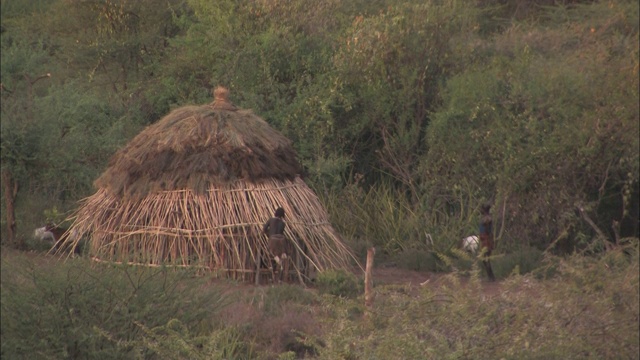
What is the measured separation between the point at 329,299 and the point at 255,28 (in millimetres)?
10620

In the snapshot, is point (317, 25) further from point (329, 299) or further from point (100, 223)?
point (329, 299)

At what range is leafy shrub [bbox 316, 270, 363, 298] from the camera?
1273 centimetres

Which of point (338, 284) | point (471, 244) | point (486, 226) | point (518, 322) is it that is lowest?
point (471, 244)

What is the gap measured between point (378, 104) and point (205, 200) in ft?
18.5

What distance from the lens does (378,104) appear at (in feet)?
60.3

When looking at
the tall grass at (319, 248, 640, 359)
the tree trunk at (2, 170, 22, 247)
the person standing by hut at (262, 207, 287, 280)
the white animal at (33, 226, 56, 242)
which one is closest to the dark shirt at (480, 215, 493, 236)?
the person standing by hut at (262, 207, 287, 280)

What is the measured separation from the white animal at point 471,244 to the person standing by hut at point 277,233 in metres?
3.18

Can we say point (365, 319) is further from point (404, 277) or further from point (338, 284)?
point (404, 277)

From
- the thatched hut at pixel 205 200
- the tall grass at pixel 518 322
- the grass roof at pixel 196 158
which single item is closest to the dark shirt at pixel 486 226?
the thatched hut at pixel 205 200

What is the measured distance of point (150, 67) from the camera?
20.4 meters

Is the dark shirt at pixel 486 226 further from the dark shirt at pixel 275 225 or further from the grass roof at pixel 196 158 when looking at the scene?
the dark shirt at pixel 275 225

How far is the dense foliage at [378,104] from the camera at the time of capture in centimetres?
1638

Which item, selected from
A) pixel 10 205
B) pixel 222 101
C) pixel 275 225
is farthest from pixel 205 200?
pixel 10 205

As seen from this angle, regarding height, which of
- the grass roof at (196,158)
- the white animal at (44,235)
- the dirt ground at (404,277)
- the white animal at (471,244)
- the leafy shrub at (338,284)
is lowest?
the dirt ground at (404,277)
